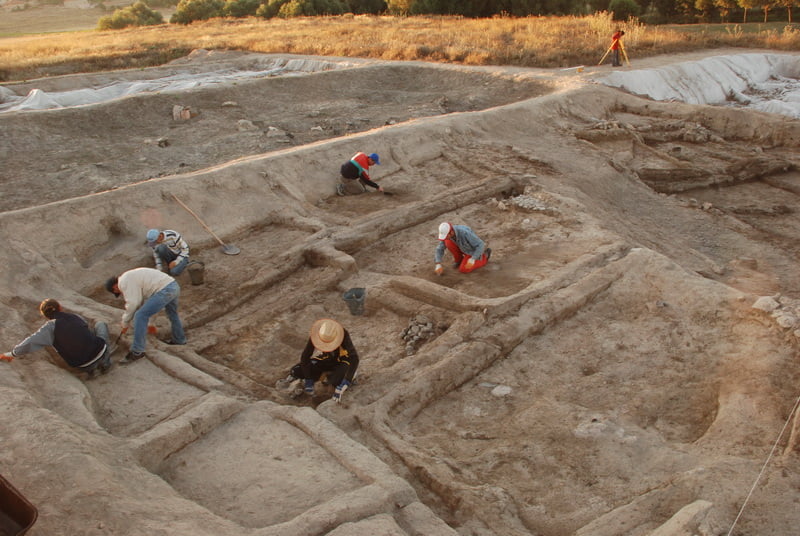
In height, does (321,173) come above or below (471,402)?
above

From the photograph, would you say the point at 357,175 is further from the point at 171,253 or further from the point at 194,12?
the point at 194,12

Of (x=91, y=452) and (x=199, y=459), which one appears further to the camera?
(x=199, y=459)

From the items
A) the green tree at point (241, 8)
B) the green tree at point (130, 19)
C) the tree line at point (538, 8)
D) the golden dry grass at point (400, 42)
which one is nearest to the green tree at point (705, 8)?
the tree line at point (538, 8)

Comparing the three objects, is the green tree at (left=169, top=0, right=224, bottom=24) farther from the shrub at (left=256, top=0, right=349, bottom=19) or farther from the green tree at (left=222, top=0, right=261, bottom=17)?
the shrub at (left=256, top=0, right=349, bottom=19)

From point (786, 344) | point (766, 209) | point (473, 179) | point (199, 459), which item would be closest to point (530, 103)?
point (473, 179)

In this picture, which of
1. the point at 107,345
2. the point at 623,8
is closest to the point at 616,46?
the point at 107,345

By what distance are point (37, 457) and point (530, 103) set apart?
1177 cm

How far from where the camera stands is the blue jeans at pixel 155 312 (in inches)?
211

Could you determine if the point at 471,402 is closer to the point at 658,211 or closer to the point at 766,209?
the point at 658,211

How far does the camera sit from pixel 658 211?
10.1 meters

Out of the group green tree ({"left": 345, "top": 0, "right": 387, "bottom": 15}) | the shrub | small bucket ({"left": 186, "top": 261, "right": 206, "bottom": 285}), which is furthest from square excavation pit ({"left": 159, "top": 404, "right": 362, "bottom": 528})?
green tree ({"left": 345, "top": 0, "right": 387, "bottom": 15})

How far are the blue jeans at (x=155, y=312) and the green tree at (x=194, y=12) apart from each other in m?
37.8

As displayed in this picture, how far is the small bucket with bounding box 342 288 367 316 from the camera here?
667 centimetres

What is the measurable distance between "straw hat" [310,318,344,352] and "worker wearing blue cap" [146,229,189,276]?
307 cm
